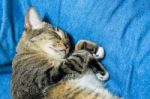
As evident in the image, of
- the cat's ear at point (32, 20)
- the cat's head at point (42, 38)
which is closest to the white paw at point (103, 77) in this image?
the cat's head at point (42, 38)

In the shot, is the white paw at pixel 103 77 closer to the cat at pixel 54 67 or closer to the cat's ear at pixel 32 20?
the cat at pixel 54 67

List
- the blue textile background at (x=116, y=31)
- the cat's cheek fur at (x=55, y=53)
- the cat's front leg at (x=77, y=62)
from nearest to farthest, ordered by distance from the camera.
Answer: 1. the blue textile background at (x=116, y=31)
2. the cat's front leg at (x=77, y=62)
3. the cat's cheek fur at (x=55, y=53)

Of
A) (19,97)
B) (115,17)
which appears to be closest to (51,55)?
(19,97)

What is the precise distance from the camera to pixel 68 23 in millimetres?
1737

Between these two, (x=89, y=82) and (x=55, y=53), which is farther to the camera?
(x=55, y=53)

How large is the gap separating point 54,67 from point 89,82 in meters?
0.18

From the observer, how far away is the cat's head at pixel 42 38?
5.50 feet

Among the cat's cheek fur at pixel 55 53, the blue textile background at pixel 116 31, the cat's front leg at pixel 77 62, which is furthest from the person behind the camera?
the cat's cheek fur at pixel 55 53

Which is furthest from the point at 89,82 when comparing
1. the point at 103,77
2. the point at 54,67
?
the point at 54,67

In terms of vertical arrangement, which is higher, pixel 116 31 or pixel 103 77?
pixel 116 31

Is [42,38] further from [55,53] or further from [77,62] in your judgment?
[77,62]

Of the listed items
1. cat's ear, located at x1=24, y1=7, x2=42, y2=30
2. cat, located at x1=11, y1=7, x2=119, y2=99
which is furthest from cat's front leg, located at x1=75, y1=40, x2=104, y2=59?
cat's ear, located at x1=24, y1=7, x2=42, y2=30

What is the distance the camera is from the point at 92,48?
1577 mm

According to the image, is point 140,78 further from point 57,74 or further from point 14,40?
point 14,40
